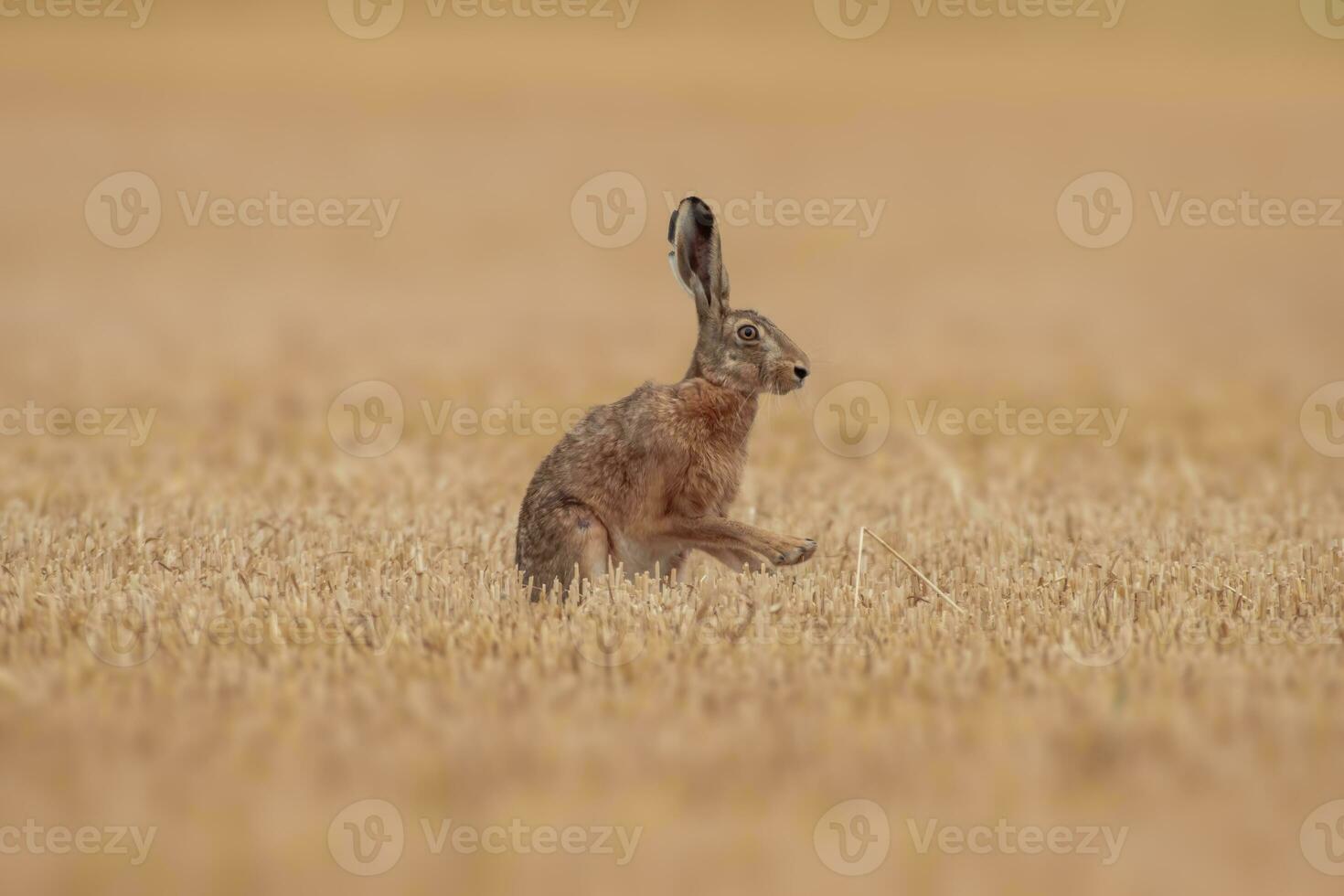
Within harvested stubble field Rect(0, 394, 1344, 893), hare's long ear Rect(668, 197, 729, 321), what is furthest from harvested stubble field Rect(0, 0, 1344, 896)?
hare's long ear Rect(668, 197, 729, 321)

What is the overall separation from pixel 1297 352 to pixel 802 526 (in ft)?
29.6

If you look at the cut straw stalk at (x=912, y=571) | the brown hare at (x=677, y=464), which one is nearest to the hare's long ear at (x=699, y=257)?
the brown hare at (x=677, y=464)

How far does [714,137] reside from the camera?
23.0 m

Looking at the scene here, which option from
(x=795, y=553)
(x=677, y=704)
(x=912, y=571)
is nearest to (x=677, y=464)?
(x=795, y=553)

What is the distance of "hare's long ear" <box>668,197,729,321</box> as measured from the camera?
271 inches

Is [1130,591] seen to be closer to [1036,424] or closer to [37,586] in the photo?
[37,586]

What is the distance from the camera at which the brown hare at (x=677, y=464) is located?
263 inches

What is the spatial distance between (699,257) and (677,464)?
1001 millimetres

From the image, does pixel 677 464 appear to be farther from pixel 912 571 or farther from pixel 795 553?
pixel 912 571

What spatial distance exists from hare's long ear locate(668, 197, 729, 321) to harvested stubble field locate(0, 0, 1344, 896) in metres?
1.37

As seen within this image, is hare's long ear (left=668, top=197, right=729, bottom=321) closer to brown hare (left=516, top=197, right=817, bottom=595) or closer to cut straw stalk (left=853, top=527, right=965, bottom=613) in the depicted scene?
brown hare (left=516, top=197, right=817, bottom=595)

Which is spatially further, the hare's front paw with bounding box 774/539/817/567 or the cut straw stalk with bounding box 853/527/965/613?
the hare's front paw with bounding box 774/539/817/567

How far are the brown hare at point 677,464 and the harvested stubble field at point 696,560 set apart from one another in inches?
11.2

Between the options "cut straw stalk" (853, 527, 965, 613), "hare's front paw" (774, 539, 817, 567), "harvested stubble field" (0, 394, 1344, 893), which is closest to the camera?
"harvested stubble field" (0, 394, 1344, 893)
